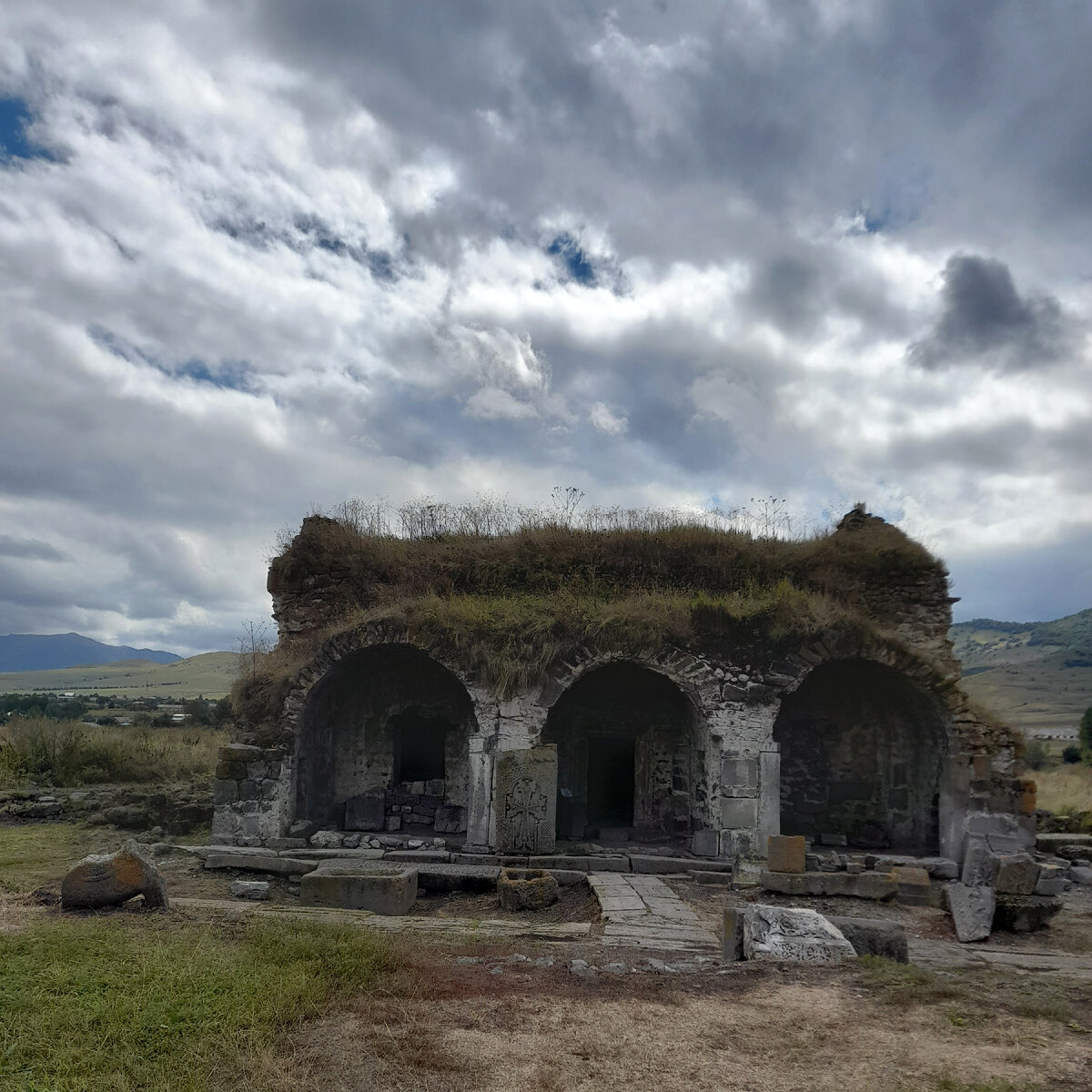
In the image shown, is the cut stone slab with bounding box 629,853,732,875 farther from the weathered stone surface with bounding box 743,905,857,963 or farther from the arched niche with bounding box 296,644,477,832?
the weathered stone surface with bounding box 743,905,857,963

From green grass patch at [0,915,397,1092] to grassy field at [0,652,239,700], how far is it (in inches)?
3445

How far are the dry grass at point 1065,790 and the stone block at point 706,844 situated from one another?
9354 millimetres

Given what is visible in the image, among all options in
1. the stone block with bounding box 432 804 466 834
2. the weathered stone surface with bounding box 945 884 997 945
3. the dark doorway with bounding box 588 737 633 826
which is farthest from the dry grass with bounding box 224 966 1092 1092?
the dark doorway with bounding box 588 737 633 826

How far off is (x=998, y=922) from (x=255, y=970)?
7.90 m

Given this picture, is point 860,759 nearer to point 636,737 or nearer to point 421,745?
point 636,737

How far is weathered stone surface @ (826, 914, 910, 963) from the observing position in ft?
22.4

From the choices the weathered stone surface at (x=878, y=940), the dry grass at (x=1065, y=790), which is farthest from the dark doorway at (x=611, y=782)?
the dry grass at (x=1065, y=790)

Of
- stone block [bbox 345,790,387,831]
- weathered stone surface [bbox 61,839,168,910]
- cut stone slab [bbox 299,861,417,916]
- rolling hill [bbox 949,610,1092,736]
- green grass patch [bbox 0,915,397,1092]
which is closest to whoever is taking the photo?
green grass patch [bbox 0,915,397,1092]

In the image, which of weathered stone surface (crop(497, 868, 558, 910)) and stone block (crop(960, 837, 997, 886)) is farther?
weathered stone surface (crop(497, 868, 558, 910))

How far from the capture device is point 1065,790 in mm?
20797

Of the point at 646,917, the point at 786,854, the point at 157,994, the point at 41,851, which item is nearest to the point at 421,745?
the point at 41,851

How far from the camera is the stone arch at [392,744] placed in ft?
48.2

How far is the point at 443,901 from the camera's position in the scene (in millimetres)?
10852

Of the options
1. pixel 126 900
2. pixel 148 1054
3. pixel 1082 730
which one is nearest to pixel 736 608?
pixel 126 900
